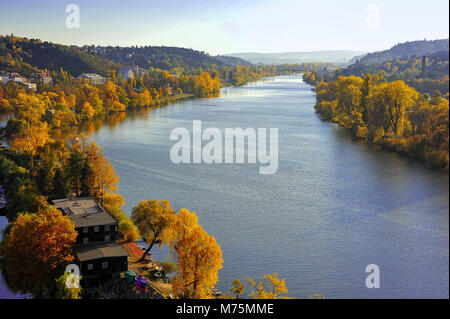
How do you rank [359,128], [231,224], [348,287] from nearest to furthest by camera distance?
[348,287], [231,224], [359,128]

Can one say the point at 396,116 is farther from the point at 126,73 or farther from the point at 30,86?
the point at 126,73

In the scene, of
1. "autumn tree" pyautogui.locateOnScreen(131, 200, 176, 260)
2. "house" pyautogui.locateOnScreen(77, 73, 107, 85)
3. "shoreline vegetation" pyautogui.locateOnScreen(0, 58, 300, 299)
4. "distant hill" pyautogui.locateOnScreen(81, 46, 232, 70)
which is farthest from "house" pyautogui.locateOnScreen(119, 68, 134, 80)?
"autumn tree" pyautogui.locateOnScreen(131, 200, 176, 260)

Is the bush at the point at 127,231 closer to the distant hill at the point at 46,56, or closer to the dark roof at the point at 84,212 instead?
the dark roof at the point at 84,212

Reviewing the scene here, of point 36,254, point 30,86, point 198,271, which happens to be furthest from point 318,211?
point 30,86
